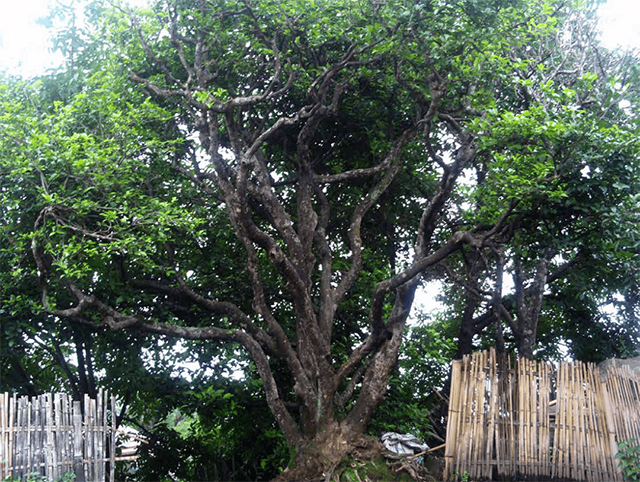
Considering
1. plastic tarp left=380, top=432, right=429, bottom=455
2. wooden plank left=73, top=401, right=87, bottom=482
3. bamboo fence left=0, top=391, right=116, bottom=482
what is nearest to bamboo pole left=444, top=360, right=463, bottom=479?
bamboo fence left=0, top=391, right=116, bottom=482

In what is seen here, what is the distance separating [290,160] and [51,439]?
6.86 m

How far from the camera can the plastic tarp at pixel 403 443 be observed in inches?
464

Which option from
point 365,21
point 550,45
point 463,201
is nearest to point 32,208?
point 365,21

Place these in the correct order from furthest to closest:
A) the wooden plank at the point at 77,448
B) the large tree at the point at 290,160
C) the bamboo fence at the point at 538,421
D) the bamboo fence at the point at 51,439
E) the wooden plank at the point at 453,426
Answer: the large tree at the point at 290,160 < the wooden plank at the point at 453,426 < the bamboo fence at the point at 538,421 < the wooden plank at the point at 77,448 < the bamboo fence at the point at 51,439

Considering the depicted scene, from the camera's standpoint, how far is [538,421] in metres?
9.18

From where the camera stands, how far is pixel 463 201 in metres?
14.4

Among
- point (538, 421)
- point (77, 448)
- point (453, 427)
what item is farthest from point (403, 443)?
point (77, 448)

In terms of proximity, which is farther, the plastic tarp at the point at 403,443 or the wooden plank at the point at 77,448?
the plastic tarp at the point at 403,443

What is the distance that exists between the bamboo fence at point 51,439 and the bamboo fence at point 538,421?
5268 millimetres

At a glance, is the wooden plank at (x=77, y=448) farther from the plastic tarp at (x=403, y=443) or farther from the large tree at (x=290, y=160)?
the plastic tarp at (x=403, y=443)

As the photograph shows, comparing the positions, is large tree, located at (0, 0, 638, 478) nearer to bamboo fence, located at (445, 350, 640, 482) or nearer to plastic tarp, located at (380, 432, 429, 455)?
plastic tarp, located at (380, 432, 429, 455)

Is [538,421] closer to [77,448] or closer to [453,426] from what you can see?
[453,426]

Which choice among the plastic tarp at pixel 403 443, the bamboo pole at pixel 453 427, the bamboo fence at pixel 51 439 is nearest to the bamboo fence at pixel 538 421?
the bamboo pole at pixel 453 427

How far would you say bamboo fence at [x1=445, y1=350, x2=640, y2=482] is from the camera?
8969mm
